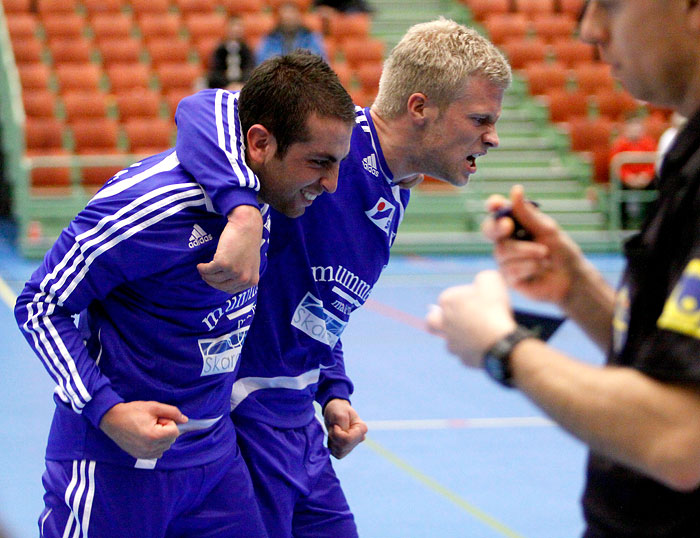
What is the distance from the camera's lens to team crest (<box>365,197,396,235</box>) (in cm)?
281

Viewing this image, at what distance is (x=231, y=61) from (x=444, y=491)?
7375 millimetres

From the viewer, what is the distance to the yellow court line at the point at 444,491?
4518 millimetres

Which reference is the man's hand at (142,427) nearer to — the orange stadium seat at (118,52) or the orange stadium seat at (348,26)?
the orange stadium seat at (118,52)

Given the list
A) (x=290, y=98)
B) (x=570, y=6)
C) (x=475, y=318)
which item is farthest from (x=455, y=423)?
(x=570, y=6)

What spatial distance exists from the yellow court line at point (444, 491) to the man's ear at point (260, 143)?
2711 millimetres

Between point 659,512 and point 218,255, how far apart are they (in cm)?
103

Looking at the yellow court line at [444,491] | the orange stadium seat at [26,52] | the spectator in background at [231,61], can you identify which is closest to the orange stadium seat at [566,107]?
the spectator in background at [231,61]

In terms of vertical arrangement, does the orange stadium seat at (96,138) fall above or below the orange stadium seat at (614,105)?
above

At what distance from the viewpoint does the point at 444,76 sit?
283 centimetres

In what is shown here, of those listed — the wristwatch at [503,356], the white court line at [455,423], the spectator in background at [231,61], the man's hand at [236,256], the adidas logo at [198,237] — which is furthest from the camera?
the spectator in background at [231,61]

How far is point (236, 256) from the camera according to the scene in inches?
81.0

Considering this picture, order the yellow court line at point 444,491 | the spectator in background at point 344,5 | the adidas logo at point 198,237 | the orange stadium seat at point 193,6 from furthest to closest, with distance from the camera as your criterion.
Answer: the spectator in background at point 344,5 → the orange stadium seat at point 193,6 → the yellow court line at point 444,491 → the adidas logo at point 198,237

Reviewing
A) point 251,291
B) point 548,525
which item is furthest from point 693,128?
point 548,525

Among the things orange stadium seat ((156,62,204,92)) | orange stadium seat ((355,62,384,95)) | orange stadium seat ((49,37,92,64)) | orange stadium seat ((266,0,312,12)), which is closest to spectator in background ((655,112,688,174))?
orange stadium seat ((355,62,384,95))
